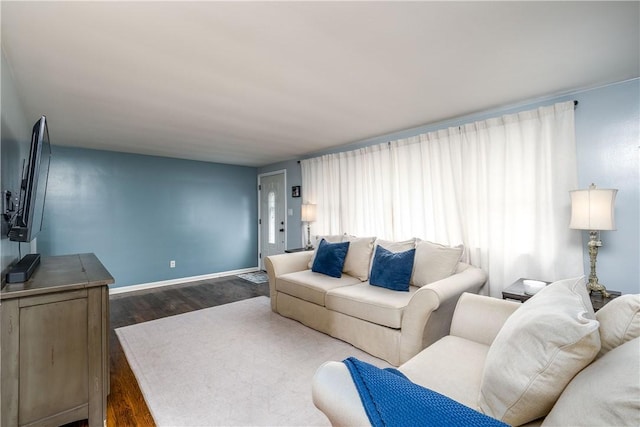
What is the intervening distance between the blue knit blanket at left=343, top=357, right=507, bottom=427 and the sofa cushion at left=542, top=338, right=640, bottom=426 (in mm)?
207

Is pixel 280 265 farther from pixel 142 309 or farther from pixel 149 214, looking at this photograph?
pixel 149 214

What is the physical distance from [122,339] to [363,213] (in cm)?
315

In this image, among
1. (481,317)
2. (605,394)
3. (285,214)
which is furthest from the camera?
(285,214)

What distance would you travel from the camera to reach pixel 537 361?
3.00 feet

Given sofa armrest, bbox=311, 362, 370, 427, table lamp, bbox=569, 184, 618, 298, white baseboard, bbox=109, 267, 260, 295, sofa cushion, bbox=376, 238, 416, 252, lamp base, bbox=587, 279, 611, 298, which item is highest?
table lamp, bbox=569, 184, 618, 298

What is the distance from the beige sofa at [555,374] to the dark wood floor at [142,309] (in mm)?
1612

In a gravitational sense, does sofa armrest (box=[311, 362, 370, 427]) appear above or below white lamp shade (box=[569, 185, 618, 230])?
below

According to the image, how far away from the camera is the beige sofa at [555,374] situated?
688mm

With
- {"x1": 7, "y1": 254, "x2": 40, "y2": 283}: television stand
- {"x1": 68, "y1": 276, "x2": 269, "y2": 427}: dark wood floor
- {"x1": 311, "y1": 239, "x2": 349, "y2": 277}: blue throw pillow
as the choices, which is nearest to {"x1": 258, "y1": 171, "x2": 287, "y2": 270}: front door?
{"x1": 68, "y1": 276, "x2": 269, "y2": 427}: dark wood floor

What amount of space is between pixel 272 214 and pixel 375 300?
3.88 metres

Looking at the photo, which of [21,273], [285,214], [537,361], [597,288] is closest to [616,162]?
[597,288]

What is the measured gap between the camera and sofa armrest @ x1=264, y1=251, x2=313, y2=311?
3568mm

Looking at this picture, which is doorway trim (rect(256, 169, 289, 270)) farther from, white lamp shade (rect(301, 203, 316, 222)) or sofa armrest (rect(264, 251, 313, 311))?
sofa armrest (rect(264, 251, 313, 311))

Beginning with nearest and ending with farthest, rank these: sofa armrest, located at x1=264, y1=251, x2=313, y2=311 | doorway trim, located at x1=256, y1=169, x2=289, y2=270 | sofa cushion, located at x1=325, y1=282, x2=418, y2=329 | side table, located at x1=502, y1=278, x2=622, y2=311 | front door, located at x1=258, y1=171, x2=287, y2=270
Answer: side table, located at x1=502, y1=278, x2=622, y2=311 < sofa cushion, located at x1=325, y1=282, x2=418, y2=329 < sofa armrest, located at x1=264, y1=251, x2=313, y2=311 < doorway trim, located at x1=256, y1=169, x2=289, y2=270 < front door, located at x1=258, y1=171, x2=287, y2=270
